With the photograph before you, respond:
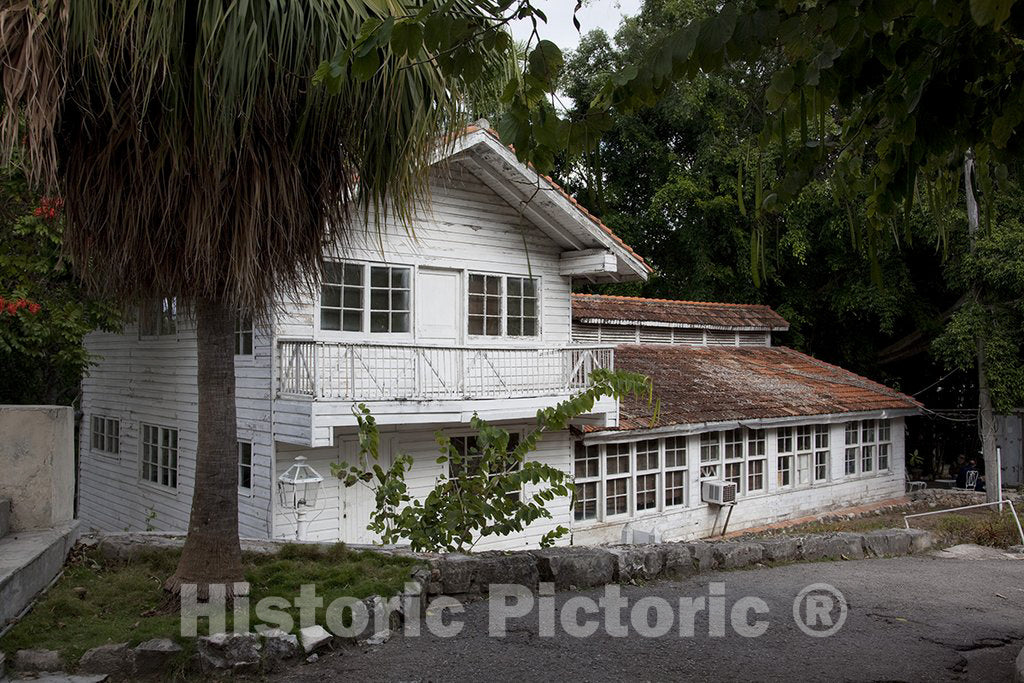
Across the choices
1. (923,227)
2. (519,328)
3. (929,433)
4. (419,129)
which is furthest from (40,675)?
(929,433)

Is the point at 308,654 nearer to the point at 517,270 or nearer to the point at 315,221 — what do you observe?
the point at 315,221

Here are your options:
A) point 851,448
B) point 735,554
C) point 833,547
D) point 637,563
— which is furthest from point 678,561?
point 851,448

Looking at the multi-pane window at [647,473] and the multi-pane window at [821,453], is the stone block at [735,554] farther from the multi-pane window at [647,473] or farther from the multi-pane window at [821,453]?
the multi-pane window at [821,453]

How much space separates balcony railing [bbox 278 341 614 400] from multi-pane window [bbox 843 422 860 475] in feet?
30.5

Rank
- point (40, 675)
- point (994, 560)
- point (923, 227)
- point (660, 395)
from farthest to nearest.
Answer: point (923, 227)
point (660, 395)
point (994, 560)
point (40, 675)

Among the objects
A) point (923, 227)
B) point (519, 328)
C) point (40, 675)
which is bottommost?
point (40, 675)

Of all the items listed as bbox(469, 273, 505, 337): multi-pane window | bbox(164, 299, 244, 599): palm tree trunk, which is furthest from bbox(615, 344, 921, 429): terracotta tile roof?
bbox(164, 299, 244, 599): palm tree trunk

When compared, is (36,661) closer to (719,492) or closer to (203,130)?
(203,130)

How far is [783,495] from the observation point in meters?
17.5

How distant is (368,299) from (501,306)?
2433 mm

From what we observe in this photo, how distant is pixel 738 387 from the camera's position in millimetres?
17375

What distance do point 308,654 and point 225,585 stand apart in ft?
3.09

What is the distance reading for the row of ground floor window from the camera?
1420 cm

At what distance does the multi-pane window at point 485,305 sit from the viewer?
12.9 m
